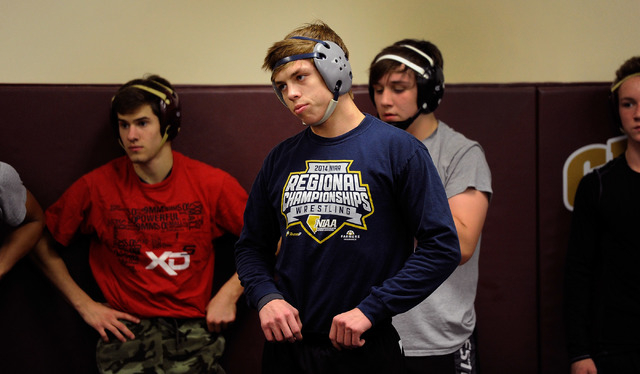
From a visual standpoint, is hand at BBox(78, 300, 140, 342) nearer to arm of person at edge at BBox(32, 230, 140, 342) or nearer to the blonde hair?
arm of person at edge at BBox(32, 230, 140, 342)

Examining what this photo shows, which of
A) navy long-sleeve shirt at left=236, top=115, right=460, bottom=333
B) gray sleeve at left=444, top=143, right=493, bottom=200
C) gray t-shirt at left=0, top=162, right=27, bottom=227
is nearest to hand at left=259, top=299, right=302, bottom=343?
navy long-sleeve shirt at left=236, top=115, right=460, bottom=333

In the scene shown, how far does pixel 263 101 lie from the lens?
2.56 m

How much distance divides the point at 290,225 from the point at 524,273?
1.58 m

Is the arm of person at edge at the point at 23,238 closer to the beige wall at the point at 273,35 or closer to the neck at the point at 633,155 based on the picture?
the beige wall at the point at 273,35

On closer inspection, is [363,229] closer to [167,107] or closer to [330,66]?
[330,66]

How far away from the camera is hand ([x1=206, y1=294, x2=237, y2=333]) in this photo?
7.46ft

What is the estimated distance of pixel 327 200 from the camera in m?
1.38

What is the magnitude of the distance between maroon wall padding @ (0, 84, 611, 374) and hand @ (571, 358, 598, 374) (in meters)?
0.31

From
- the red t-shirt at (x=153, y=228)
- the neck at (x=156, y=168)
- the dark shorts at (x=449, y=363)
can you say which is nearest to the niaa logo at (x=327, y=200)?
the dark shorts at (x=449, y=363)

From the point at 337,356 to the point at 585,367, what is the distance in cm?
136

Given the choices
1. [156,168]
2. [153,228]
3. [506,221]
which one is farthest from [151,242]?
[506,221]

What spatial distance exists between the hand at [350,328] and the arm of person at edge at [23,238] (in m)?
1.57

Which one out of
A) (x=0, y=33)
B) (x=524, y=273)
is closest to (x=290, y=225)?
(x=524, y=273)

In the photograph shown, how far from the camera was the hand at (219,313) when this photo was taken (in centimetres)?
227
